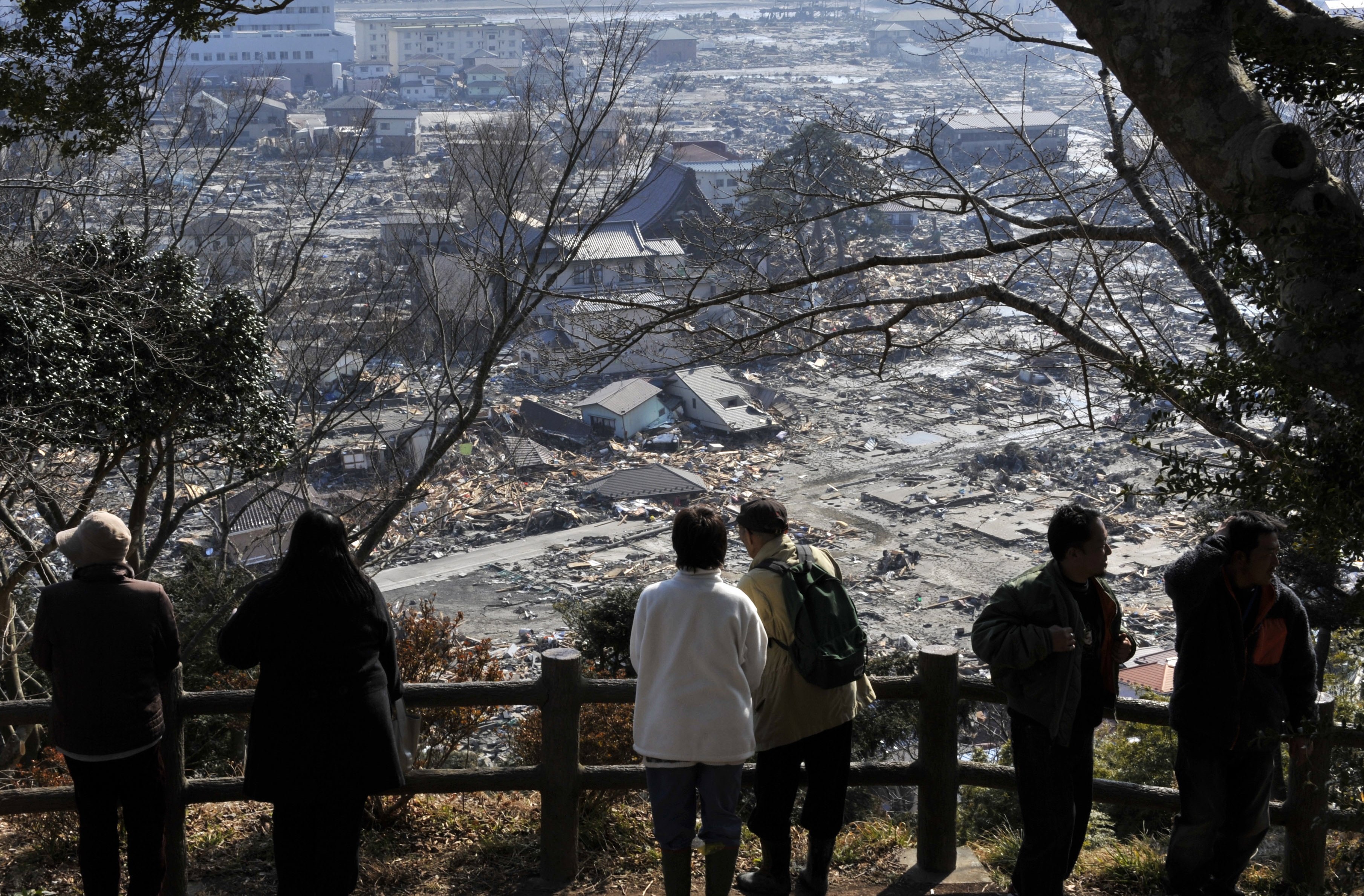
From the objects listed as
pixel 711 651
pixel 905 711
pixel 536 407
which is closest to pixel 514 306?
Answer: pixel 905 711

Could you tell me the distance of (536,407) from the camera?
24.0 m

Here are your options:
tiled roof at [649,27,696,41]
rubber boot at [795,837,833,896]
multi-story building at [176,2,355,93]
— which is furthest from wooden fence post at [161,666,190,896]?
tiled roof at [649,27,696,41]

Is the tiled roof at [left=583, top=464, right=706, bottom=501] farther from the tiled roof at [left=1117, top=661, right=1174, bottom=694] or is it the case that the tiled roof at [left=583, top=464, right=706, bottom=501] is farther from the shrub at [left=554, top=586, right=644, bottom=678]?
the shrub at [left=554, top=586, right=644, bottom=678]

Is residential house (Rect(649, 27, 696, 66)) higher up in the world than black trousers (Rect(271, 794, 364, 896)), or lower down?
higher up

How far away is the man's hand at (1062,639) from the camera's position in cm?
224

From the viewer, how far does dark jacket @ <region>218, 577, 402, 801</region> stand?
2.16 metres

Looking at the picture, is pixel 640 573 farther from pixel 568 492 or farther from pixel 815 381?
pixel 815 381

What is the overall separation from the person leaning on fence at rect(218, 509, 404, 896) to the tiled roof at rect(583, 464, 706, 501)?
1734 cm

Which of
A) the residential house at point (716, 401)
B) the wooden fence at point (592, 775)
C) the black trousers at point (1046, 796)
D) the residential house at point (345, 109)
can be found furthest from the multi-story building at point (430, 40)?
the black trousers at point (1046, 796)

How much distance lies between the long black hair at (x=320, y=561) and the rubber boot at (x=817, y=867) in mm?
1233

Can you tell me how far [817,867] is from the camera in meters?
2.56

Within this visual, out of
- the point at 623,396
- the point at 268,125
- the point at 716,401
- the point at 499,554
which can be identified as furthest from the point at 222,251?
the point at 268,125

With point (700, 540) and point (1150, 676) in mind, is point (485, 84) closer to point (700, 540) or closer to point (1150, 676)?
point (1150, 676)

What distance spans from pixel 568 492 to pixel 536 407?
433cm
